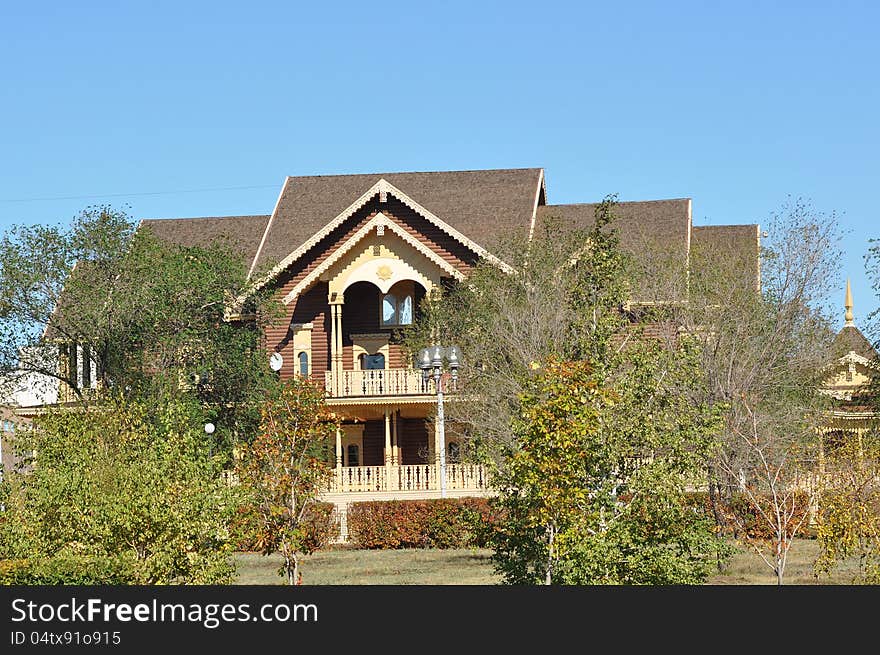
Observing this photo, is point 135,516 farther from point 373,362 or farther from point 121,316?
point 373,362

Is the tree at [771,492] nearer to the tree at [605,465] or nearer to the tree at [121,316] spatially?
the tree at [605,465]

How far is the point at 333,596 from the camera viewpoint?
14406mm

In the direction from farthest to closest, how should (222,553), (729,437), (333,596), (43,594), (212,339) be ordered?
1. (212,339)
2. (729,437)
3. (222,553)
4. (43,594)
5. (333,596)

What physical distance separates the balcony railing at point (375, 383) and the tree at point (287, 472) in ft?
58.9

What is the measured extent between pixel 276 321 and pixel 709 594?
97.9 feet

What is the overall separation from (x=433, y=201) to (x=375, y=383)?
7.55 meters

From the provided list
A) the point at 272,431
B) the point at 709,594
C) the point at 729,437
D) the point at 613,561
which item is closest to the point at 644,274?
A: the point at 729,437

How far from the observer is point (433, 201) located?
4619 centimetres

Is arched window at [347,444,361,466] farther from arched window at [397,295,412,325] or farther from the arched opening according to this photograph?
arched window at [397,295,412,325]

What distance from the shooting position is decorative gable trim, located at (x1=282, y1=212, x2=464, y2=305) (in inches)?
1649

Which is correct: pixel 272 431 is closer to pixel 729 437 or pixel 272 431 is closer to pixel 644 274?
pixel 729 437

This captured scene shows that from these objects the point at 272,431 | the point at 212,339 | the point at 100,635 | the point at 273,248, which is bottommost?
the point at 100,635

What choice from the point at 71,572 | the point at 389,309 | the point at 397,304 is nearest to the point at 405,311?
the point at 397,304

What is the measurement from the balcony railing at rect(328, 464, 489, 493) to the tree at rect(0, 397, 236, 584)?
16680 millimetres
